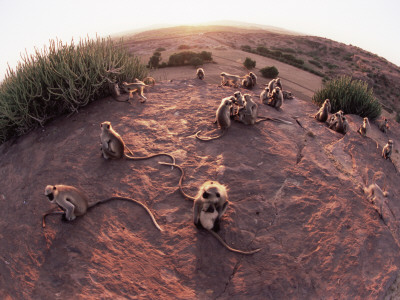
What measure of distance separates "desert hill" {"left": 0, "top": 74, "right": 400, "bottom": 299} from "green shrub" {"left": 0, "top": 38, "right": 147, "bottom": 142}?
0.49 meters

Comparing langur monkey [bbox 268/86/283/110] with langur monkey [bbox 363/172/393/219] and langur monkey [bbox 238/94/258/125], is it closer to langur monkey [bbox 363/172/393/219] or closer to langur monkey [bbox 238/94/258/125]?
langur monkey [bbox 238/94/258/125]

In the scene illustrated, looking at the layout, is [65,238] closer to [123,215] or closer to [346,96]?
[123,215]

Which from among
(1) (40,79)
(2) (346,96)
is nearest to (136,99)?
(1) (40,79)

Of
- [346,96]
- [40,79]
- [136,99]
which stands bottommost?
[346,96]

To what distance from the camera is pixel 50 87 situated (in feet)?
22.2

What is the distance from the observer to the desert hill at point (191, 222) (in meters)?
3.21

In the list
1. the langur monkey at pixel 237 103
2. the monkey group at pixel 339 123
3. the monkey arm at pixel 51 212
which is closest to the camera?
the monkey arm at pixel 51 212

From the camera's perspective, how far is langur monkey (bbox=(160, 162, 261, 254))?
3416 mm

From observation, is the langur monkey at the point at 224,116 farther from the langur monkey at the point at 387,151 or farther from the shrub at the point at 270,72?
the shrub at the point at 270,72

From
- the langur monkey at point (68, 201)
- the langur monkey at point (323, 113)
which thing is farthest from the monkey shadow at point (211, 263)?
the langur monkey at point (323, 113)

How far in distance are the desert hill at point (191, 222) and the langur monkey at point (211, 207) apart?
133mm

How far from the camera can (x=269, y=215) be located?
13.5ft

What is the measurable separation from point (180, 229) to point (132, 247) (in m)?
0.77

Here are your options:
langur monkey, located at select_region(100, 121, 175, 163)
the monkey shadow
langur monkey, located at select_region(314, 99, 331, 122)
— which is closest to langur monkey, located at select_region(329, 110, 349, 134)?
langur monkey, located at select_region(314, 99, 331, 122)
